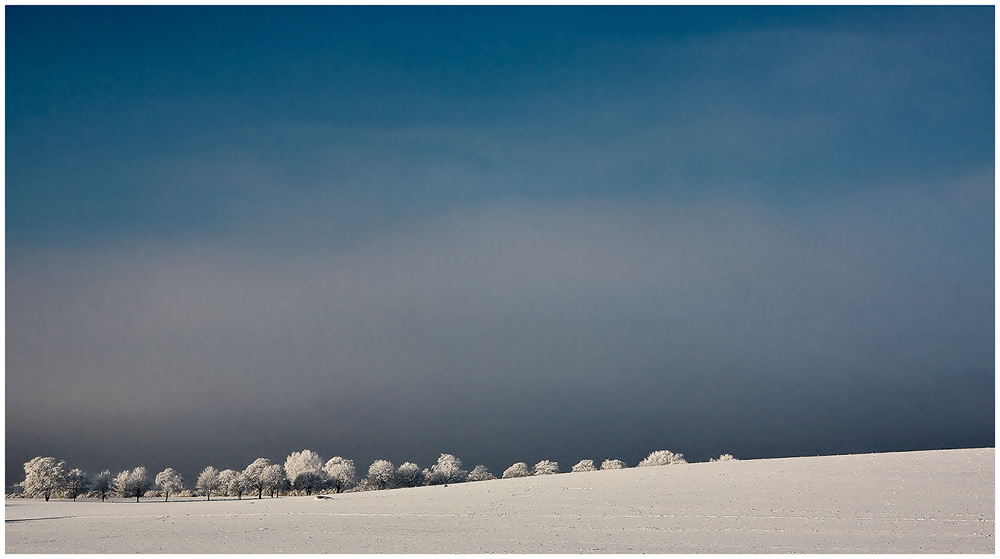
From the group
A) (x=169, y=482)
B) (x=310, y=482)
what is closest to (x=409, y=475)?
(x=310, y=482)

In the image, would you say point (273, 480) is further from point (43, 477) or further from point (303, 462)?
point (43, 477)

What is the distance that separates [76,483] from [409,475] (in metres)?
46.1

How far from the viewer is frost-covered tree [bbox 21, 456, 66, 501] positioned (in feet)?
317

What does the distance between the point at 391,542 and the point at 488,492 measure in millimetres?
16846

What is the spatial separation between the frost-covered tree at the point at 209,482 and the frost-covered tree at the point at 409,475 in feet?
84.4

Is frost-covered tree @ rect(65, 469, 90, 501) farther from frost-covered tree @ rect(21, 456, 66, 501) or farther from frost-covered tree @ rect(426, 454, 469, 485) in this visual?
frost-covered tree @ rect(426, 454, 469, 485)

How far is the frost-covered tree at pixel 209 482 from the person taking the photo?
336 ft

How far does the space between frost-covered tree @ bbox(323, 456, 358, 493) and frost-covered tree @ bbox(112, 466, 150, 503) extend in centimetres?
2546

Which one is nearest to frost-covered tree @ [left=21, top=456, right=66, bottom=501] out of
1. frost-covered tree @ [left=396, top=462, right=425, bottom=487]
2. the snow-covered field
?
frost-covered tree @ [left=396, top=462, right=425, bottom=487]

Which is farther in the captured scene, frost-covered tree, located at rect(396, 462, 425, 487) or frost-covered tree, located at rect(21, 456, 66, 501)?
frost-covered tree, located at rect(396, 462, 425, 487)

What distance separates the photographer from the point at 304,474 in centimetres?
10256

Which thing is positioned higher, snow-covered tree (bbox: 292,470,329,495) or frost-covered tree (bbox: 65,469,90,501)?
frost-covered tree (bbox: 65,469,90,501)

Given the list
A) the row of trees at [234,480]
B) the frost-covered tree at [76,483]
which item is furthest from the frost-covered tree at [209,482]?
the frost-covered tree at [76,483]

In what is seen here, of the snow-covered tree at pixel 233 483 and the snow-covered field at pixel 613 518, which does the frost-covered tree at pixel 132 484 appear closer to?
the snow-covered tree at pixel 233 483
